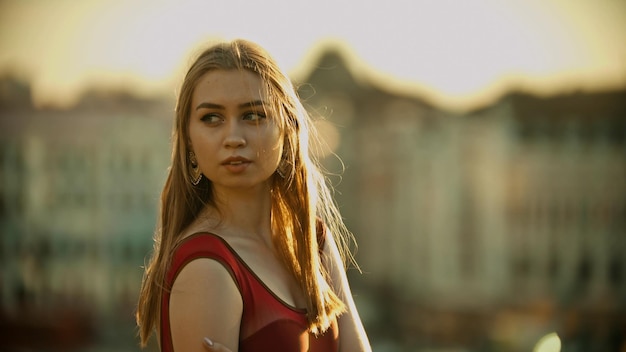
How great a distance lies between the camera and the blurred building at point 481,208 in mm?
52469

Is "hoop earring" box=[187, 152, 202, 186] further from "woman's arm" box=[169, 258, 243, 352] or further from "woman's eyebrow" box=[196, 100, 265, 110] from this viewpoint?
"woman's arm" box=[169, 258, 243, 352]

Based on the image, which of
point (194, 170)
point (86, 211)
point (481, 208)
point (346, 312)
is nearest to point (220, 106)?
point (194, 170)

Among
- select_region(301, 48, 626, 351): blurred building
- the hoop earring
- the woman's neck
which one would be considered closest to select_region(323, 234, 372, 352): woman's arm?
the woman's neck

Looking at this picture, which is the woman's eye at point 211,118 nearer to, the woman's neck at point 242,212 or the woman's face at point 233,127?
the woman's face at point 233,127


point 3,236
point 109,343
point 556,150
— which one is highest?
point 556,150

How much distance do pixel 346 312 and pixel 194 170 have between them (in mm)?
405

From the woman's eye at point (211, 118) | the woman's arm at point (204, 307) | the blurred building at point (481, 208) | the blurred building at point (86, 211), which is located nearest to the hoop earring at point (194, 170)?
the woman's eye at point (211, 118)

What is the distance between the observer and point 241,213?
6.09ft

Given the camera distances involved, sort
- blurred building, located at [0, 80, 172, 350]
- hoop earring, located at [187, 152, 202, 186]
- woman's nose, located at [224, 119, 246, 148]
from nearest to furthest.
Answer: woman's nose, located at [224, 119, 246, 148], hoop earring, located at [187, 152, 202, 186], blurred building, located at [0, 80, 172, 350]

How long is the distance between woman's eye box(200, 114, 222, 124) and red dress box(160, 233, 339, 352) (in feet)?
0.72

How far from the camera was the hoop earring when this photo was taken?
74.8 inches

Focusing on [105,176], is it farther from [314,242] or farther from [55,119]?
[314,242]

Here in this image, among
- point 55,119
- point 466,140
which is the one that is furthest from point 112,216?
point 466,140

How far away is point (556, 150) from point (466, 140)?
16.3ft
